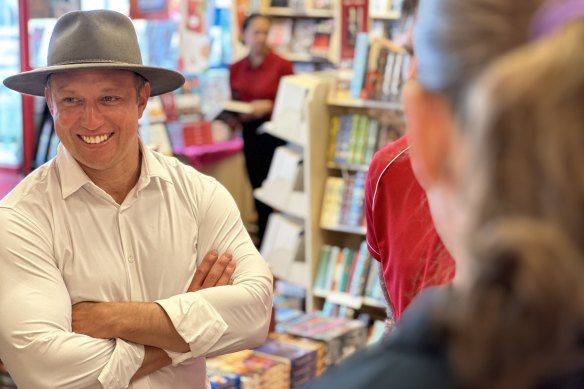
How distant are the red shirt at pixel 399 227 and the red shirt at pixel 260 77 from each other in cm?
565

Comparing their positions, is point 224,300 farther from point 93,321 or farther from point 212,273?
point 93,321

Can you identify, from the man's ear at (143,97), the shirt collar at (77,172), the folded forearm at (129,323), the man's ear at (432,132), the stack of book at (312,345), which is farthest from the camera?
the stack of book at (312,345)

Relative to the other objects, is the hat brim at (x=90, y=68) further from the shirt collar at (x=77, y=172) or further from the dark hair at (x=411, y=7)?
the dark hair at (x=411, y=7)

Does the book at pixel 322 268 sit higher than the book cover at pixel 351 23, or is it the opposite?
the book cover at pixel 351 23

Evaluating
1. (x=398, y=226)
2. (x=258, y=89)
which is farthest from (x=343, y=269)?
(x=398, y=226)

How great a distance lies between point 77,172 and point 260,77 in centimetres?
567

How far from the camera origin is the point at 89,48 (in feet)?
7.63

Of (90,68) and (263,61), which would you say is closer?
(90,68)

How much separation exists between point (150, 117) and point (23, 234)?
516 cm

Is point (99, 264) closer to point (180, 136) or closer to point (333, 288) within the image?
point (333, 288)

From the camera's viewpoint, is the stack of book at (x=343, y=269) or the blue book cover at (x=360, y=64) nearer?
the blue book cover at (x=360, y=64)

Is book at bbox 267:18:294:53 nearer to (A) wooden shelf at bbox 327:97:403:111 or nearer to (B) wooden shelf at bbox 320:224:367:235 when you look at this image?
(A) wooden shelf at bbox 327:97:403:111

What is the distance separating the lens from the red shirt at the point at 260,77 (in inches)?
307

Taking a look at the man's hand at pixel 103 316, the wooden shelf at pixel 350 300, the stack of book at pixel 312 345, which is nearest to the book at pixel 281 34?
the wooden shelf at pixel 350 300
